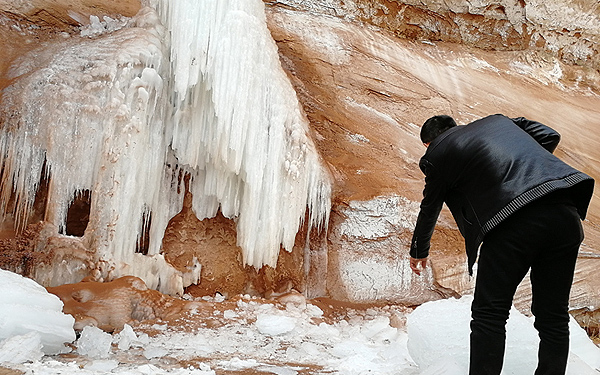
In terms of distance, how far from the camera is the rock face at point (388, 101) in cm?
522

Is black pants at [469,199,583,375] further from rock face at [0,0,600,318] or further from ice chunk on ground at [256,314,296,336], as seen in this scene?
rock face at [0,0,600,318]

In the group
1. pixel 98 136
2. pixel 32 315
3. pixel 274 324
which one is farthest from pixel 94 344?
pixel 98 136

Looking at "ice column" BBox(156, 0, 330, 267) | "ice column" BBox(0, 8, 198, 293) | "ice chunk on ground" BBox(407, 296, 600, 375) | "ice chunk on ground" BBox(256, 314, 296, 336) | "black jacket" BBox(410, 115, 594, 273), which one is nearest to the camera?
"black jacket" BBox(410, 115, 594, 273)

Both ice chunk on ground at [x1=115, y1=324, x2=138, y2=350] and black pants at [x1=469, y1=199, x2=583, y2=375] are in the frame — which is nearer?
black pants at [x1=469, y1=199, x2=583, y2=375]

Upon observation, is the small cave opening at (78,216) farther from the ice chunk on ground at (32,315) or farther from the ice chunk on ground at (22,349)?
the ice chunk on ground at (22,349)

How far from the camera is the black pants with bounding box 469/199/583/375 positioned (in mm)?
2172

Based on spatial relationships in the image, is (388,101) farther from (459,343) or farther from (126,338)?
(126,338)

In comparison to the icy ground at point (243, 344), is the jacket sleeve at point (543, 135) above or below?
above

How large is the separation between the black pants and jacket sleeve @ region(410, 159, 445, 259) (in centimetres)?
37

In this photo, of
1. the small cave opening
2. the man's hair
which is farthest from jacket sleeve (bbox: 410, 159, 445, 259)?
the small cave opening

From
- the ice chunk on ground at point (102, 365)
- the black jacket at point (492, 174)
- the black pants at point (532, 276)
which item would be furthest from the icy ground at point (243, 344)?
the black jacket at point (492, 174)

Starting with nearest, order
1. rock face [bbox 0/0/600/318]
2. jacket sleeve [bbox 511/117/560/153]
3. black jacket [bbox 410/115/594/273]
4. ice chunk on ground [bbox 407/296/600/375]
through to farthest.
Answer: black jacket [bbox 410/115/594/273] → jacket sleeve [bbox 511/117/560/153] → ice chunk on ground [bbox 407/296/600/375] → rock face [bbox 0/0/600/318]

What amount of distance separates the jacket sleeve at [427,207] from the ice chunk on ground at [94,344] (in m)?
1.77

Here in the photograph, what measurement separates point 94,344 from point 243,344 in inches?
36.1
